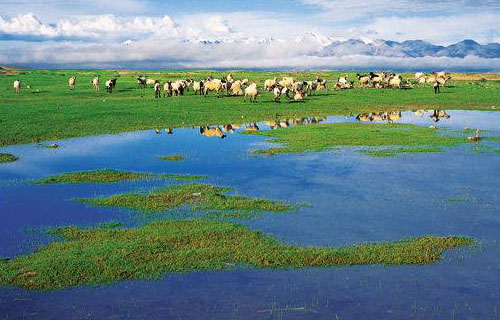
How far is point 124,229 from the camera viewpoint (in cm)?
1428

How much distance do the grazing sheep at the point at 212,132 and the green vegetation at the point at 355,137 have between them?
258 centimetres

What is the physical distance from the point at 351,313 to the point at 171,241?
18.0 ft

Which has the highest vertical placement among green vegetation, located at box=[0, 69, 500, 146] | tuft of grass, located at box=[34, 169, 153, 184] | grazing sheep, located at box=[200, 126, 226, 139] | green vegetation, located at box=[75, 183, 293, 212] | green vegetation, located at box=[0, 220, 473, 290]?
green vegetation, located at box=[0, 69, 500, 146]

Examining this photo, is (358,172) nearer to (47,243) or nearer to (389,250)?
(389,250)

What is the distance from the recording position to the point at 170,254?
12.5m

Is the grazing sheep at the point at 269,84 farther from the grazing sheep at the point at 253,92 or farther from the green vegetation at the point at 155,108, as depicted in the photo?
the grazing sheep at the point at 253,92

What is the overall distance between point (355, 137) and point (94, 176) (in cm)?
1609

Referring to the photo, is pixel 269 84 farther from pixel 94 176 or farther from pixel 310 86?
pixel 94 176

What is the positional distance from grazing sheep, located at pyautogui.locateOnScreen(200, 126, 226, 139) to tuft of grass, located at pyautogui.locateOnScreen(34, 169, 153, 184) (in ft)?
36.3

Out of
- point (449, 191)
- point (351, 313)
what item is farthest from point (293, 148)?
point (351, 313)

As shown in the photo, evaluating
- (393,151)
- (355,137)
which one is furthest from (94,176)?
(355,137)

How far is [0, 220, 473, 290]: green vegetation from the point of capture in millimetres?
11445

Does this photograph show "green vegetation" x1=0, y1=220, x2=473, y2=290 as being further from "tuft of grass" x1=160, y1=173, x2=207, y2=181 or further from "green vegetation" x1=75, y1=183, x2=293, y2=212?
"tuft of grass" x1=160, y1=173, x2=207, y2=181

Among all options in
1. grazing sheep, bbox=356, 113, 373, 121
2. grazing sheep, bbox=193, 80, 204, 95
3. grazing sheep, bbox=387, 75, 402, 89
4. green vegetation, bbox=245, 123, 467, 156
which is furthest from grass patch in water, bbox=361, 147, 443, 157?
grazing sheep, bbox=387, 75, 402, 89
